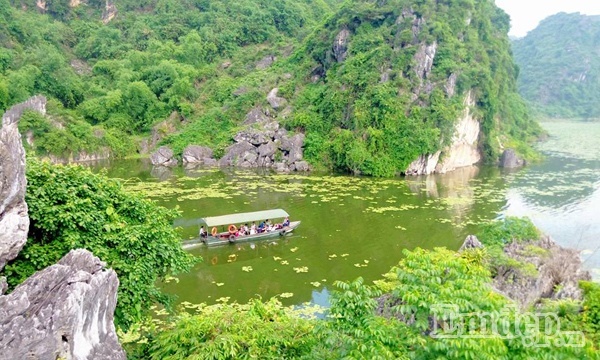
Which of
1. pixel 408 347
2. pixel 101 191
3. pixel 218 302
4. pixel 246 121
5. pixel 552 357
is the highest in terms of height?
pixel 246 121

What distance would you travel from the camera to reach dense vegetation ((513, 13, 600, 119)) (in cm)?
8862

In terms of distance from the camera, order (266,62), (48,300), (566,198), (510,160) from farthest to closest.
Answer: (266,62) < (510,160) < (566,198) < (48,300)

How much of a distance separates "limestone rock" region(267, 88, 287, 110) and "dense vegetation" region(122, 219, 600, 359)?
3233cm

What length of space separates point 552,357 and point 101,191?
7317 millimetres

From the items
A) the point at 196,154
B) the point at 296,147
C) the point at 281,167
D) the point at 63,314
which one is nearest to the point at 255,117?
the point at 196,154

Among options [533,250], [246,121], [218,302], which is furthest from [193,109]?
[533,250]

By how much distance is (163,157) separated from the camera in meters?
35.1

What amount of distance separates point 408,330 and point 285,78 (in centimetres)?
3927

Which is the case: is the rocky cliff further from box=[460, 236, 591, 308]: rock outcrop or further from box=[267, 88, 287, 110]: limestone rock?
box=[267, 88, 287, 110]: limestone rock

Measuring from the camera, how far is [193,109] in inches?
1676

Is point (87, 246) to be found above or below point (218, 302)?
above

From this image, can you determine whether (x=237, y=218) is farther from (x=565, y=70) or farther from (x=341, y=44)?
(x=565, y=70)

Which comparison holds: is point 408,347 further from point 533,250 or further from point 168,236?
point 533,250

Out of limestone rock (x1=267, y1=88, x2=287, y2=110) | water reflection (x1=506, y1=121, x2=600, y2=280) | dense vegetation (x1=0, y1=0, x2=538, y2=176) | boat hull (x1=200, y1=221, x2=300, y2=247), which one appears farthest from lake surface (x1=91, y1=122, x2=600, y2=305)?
limestone rock (x1=267, y1=88, x2=287, y2=110)
